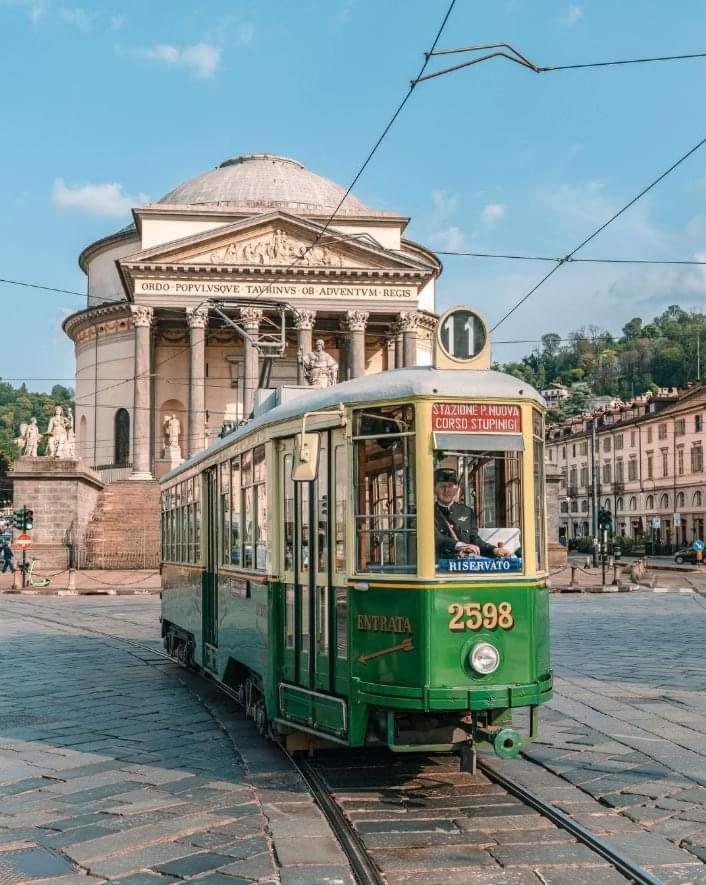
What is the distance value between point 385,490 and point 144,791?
7.56ft

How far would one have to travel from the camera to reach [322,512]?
6875 mm

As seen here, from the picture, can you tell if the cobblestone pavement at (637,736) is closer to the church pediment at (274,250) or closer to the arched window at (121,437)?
the church pediment at (274,250)

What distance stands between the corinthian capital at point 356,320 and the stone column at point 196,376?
5.79 meters

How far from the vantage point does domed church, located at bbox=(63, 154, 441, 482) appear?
148 feet

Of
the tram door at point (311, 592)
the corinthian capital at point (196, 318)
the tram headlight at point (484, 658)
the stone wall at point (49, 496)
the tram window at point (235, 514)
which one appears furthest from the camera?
the corinthian capital at point (196, 318)

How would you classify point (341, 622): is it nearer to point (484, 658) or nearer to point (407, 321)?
point (484, 658)

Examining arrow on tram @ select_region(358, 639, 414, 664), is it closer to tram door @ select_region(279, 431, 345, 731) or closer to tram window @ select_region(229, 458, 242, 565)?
tram door @ select_region(279, 431, 345, 731)

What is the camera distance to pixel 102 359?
56.2 metres

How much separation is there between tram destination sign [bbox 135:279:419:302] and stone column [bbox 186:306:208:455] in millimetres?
982

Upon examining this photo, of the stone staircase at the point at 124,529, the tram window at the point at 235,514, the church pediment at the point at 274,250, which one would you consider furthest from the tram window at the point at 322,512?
the church pediment at the point at 274,250

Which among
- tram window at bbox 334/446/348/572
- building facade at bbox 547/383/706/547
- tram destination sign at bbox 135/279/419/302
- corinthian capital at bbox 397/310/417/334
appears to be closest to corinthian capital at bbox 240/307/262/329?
tram destination sign at bbox 135/279/419/302

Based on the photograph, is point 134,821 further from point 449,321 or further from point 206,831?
point 449,321

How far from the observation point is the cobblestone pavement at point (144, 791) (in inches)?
207

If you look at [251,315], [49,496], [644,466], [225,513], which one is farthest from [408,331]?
[225,513]
